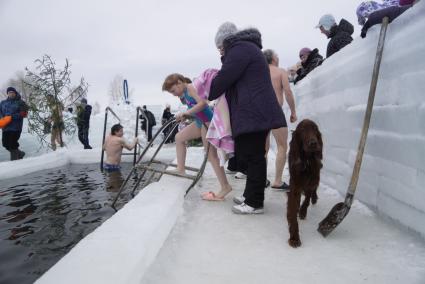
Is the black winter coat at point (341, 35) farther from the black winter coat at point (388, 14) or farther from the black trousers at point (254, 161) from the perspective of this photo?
the black trousers at point (254, 161)

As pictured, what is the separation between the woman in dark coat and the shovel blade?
0.70 m

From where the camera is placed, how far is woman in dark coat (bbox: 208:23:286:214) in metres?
2.73

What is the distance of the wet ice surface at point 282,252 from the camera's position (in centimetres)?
174

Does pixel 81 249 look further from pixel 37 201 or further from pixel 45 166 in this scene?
pixel 45 166

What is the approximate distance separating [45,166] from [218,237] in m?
7.11

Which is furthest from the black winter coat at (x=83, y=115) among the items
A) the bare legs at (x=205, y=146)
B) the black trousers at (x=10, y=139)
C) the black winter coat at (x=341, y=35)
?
the black winter coat at (x=341, y=35)

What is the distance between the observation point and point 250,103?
275cm

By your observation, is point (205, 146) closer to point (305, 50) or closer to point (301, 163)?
point (301, 163)

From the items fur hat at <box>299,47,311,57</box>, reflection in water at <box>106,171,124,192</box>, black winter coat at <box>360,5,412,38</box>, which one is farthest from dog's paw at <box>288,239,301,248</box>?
fur hat at <box>299,47,311,57</box>

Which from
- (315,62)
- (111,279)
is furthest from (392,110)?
(315,62)

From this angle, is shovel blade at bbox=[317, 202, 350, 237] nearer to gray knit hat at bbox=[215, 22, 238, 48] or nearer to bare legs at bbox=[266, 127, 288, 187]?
bare legs at bbox=[266, 127, 288, 187]

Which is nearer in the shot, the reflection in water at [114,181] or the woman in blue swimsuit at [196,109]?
the woman in blue swimsuit at [196,109]

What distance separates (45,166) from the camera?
809 cm

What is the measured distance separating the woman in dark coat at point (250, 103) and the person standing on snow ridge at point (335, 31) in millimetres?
2378
